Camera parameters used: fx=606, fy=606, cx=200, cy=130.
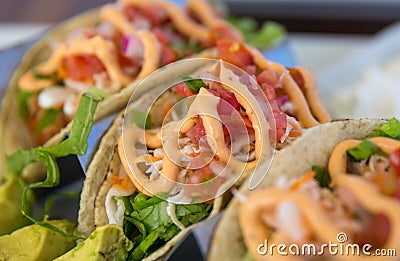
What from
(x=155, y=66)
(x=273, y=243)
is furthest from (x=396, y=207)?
(x=155, y=66)

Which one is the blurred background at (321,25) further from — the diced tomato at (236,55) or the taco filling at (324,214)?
the taco filling at (324,214)

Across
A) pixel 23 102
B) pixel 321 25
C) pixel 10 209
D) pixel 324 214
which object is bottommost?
pixel 321 25

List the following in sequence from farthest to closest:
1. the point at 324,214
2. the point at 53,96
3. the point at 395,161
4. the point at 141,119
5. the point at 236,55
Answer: the point at 53,96 → the point at 236,55 → the point at 141,119 → the point at 395,161 → the point at 324,214

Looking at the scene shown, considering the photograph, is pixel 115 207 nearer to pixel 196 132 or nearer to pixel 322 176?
pixel 196 132

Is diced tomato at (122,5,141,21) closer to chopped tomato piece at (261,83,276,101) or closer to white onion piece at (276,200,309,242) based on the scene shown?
chopped tomato piece at (261,83,276,101)

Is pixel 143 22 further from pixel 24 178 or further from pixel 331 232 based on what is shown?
pixel 331 232

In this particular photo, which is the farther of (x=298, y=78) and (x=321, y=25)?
(x=321, y=25)

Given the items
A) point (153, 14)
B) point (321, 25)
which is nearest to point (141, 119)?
point (153, 14)

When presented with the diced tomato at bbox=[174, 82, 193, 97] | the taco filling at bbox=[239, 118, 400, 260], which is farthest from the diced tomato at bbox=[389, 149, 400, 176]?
the diced tomato at bbox=[174, 82, 193, 97]
